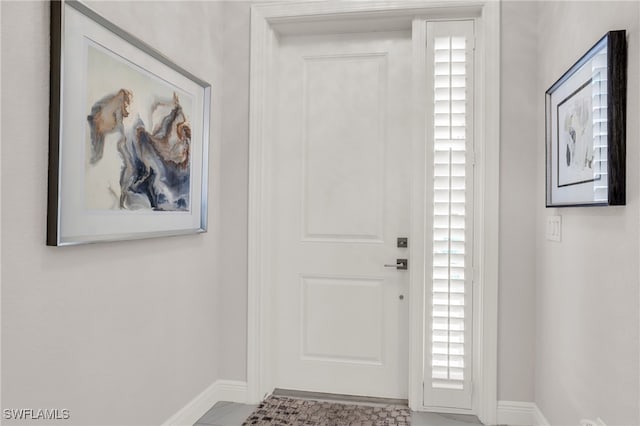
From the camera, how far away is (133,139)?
1.69 m

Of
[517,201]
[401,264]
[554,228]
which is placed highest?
[517,201]

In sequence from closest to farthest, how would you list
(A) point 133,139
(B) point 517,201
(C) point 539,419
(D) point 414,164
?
(A) point 133,139 < (C) point 539,419 < (B) point 517,201 < (D) point 414,164

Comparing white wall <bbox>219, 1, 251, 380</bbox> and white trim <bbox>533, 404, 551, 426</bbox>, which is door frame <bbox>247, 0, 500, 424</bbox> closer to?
white wall <bbox>219, 1, 251, 380</bbox>

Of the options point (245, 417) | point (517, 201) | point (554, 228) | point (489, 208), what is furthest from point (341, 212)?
point (245, 417)

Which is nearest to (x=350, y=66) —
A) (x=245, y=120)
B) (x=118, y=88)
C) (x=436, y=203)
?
(x=245, y=120)

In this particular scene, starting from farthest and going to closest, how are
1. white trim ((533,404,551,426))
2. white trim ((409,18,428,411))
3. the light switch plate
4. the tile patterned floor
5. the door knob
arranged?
the door knob → white trim ((409,18,428,411)) → the tile patterned floor → white trim ((533,404,551,426)) → the light switch plate

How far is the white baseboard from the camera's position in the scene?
223 cm

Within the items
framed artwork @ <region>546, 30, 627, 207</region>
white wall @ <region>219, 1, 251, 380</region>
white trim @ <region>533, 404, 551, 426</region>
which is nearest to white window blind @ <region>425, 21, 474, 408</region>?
white trim @ <region>533, 404, 551, 426</region>

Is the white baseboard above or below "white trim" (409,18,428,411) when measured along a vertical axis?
below

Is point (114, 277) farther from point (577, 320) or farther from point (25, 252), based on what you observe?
point (577, 320)

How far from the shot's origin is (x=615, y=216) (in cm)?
138

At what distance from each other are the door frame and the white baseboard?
0.05 meters

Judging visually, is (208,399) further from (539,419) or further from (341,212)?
(539,419)

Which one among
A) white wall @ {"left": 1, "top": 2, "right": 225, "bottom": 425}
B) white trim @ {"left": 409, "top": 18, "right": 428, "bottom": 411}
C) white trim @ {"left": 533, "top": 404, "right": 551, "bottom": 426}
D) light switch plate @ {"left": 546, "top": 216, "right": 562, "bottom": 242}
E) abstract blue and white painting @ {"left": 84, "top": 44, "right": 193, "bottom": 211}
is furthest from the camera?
white trim @ {"left": 409, "top": 18, "right": 428, "bottom": 411}
